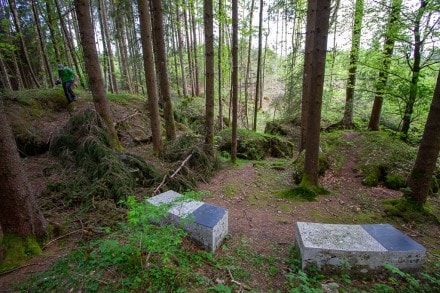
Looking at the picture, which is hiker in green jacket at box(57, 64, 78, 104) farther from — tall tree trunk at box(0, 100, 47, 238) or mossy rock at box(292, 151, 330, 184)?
mossy rock at box(292, 151, 330, 184)

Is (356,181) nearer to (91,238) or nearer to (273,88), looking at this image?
(91,238)

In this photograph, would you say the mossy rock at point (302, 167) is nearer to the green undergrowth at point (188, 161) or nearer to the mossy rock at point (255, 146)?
the green undergrowth at point (188, 161)

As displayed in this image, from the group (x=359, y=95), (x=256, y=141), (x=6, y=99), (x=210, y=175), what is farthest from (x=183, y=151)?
(x=359, y=95)

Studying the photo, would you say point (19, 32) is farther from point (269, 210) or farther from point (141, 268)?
point (269, 210)

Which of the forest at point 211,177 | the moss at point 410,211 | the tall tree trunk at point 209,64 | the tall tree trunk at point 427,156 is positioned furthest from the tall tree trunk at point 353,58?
the moss at point 410,211

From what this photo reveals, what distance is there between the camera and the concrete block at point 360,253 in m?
2.84

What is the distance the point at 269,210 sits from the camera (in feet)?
16.9

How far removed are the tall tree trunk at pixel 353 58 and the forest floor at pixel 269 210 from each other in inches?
135

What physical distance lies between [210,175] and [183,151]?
47.0 inches

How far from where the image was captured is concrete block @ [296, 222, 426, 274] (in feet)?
9.33

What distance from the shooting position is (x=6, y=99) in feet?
24.0

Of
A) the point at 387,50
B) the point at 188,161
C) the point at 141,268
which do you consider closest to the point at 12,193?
the point at 141,268

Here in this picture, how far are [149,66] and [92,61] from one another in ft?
5.23

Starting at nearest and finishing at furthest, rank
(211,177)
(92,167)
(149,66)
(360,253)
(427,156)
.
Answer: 1. (360,253)
2. (427,156)
3. (92,167)
4. (149,66)
5. (211,177)
